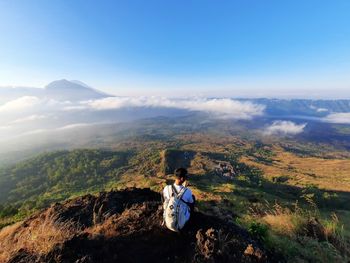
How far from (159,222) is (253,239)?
103 inches

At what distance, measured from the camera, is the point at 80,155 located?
176 metres

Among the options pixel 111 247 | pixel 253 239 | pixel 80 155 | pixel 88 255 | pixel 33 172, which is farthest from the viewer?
pixel 80 155

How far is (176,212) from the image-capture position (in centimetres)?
735

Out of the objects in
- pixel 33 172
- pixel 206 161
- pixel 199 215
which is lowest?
pixel 33 172

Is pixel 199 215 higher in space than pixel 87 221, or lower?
higher

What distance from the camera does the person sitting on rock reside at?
24.1 feet

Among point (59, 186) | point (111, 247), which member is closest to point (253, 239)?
point (111, 247)

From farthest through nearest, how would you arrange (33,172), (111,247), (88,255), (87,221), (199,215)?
(33,172) < (87,221) < (199,215) < (111,247) < (88,255)

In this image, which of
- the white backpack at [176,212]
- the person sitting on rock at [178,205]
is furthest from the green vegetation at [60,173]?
the white backpack at [176,212]

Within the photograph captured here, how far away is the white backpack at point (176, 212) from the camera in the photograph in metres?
7.32

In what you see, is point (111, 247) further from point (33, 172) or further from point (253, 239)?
point (33, 172)

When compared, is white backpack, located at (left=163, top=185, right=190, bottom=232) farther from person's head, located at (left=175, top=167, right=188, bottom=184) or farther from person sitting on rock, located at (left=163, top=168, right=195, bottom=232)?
person's head, located at (left=175, top=167, right=188, bottom=184)

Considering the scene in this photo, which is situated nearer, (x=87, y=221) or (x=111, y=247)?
(x=111, y=247)

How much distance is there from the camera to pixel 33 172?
159250 mm
